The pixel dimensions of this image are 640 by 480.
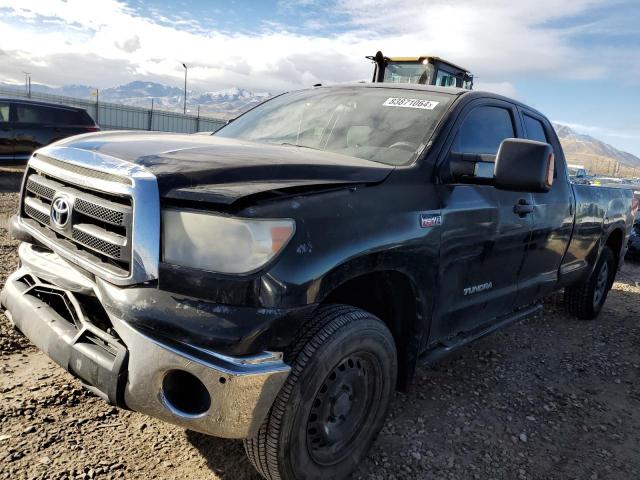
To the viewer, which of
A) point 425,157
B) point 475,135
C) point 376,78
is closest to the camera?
point 425,157

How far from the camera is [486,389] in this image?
356 centimetres

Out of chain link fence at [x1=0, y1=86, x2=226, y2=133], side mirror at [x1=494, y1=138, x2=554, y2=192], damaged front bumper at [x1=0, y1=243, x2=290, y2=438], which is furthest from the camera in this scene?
chain link fence at [x1=0, y1=86, x2=226, y2=133]

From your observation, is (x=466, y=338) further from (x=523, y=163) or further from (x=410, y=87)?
(x=410, y=87)

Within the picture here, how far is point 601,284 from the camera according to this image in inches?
216

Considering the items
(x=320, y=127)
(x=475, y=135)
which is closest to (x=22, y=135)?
(x=320, y=127)

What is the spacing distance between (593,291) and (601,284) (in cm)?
31

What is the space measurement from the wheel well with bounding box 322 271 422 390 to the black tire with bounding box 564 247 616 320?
10.9 ft

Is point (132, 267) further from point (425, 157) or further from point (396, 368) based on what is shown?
point (425, 157)

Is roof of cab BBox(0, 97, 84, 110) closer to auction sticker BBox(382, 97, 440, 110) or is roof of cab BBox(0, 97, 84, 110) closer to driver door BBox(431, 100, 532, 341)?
auction sticker BBox(382, 97, 440, 110)

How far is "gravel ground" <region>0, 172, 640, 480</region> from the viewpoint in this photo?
2367mm

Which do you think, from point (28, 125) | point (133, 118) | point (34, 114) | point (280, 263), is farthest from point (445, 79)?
point (133, 118)

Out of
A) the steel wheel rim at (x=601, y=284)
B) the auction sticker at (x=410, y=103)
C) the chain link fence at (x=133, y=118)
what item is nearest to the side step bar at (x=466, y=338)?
the auction sticker at (x=410, y=103)

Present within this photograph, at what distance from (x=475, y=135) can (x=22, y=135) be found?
1041 centimetres

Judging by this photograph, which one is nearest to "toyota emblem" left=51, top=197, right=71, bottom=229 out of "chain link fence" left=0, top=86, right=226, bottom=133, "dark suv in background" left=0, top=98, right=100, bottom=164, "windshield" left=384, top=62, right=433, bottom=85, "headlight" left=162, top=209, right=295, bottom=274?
"headlight" left=162, top=209, right=295, bottom=274
